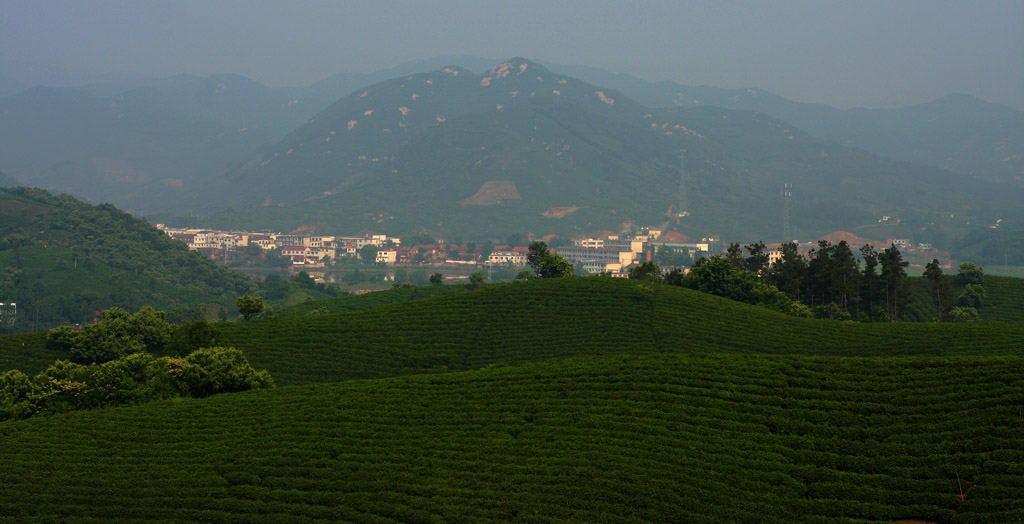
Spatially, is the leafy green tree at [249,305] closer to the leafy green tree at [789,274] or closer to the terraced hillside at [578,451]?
the terraced hillside at [578,451]

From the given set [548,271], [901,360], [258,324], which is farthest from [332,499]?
[548,271]

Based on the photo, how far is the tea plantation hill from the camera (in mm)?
22516

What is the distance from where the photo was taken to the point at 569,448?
26.3 m

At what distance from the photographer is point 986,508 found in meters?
20.8

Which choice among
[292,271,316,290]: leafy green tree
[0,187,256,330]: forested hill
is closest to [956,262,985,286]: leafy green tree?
[292,271,316,290]: leafy green tree

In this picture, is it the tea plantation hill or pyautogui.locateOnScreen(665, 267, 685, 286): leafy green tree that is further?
pyautogui.locateOnScreen(665, 267, 685, 286): leafy green tree

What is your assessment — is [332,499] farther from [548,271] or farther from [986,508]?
[548,271]

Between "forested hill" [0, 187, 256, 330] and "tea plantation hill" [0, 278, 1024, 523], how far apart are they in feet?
295

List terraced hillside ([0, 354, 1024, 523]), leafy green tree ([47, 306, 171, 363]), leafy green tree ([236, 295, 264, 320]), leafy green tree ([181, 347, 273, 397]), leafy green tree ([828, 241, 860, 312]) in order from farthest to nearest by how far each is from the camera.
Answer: leafy green tree ([828, 241, 860, 312]) < leafy green tree ([236, 295, 264, 320]) < leafy green tree ([47, 306, 171, 363]) < leafy green tree ([181, 347, 273, 397]) < terraced hillside ([0, 354, 1024, 523])

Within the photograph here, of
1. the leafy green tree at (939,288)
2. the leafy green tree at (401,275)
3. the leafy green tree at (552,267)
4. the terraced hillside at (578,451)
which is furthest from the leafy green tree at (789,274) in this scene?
the leafy green tree at (401,275)

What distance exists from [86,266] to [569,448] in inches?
4743

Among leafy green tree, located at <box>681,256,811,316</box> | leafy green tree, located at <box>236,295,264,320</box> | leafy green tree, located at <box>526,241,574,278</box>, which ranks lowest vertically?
leafy green tree, located at <box>236,295,264,320</box>

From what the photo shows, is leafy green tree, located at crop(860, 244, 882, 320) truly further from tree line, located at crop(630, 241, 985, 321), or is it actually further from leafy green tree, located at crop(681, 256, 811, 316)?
leafy green tree, located at crop(681, 256, 811, 316)

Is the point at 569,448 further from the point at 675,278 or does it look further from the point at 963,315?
the point at 963,315
